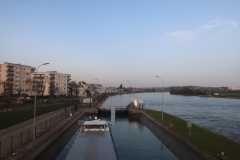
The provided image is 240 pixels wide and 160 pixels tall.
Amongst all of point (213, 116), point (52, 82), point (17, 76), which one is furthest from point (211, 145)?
point (52, 82)

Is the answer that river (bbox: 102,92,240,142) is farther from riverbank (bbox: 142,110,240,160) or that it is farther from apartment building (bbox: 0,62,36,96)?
apartment building (bbox: 0,62,36,96)

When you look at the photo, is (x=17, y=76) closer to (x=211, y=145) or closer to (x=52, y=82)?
(x=52, y=82)

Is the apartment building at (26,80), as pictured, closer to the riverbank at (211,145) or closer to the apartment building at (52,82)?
the apartment building at (52,82)

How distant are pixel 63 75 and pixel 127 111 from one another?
343 ft

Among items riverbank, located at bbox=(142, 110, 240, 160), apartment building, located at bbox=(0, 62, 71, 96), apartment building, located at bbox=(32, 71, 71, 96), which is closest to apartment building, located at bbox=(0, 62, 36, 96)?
apartment building, located at bbox=(0, 62, 71, 96)

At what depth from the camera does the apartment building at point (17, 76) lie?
132m

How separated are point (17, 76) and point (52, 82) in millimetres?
22629

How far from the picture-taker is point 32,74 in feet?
493

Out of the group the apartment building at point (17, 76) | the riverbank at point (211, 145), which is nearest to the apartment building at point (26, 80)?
the apartment building at point (17, 76)

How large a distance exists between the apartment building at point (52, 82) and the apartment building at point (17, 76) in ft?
13.9

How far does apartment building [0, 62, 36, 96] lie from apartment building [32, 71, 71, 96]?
4.24m

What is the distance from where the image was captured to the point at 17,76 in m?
139

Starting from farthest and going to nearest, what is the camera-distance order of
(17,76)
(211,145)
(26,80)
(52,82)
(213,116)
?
(52,82), (26,80), (17,76), (213,116), (211,145)

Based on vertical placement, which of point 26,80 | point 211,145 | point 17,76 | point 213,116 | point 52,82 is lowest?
point 213,116
